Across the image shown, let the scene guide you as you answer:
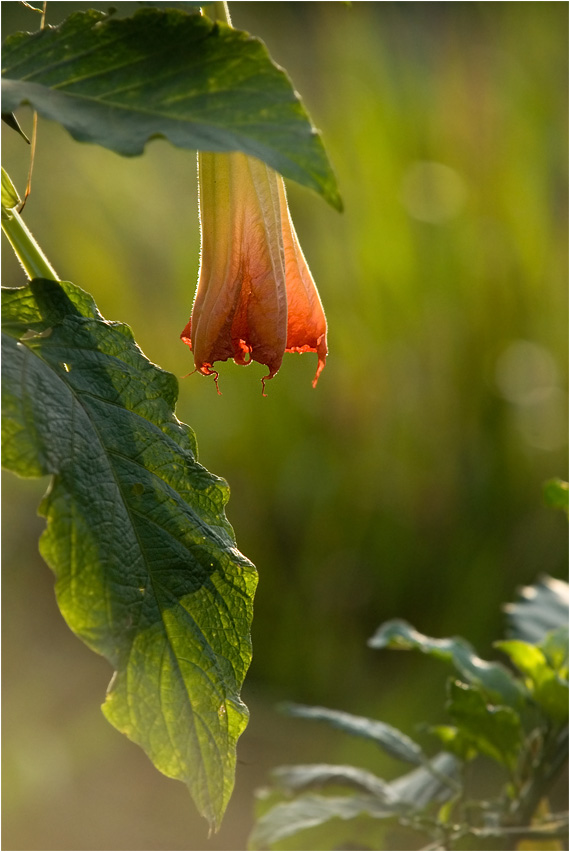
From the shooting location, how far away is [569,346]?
1911 millimetres

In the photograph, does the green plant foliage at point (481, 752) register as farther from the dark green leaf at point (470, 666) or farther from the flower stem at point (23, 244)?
the flower stem at point (23, 244)

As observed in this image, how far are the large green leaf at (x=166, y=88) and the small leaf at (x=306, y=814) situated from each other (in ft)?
1.43

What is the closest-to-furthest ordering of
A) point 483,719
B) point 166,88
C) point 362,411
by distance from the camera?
point 166,88, point 483,719, point 362,411

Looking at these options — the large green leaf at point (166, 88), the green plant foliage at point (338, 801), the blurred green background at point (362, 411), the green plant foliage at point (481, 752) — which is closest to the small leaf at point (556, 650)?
the green plant foliage at point (481, 752)

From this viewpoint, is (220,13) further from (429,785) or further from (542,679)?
(429,785)

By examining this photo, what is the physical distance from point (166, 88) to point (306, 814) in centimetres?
46

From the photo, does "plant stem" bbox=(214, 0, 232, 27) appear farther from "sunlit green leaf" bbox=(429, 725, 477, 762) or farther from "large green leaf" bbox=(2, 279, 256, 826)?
"sunlit green leaf" bbox=(429, 725, 477, 762)

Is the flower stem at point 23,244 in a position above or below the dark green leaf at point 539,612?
above

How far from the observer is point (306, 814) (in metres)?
0.56

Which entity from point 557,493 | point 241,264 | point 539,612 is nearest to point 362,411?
point 539,612

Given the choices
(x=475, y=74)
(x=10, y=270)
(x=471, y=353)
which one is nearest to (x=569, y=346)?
(x=471, y=353)

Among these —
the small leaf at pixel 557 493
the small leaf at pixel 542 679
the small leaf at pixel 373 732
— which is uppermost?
the small leaf at pixel 557 493

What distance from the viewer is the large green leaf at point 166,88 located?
0.24 metres

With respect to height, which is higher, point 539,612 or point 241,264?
point 241,264
